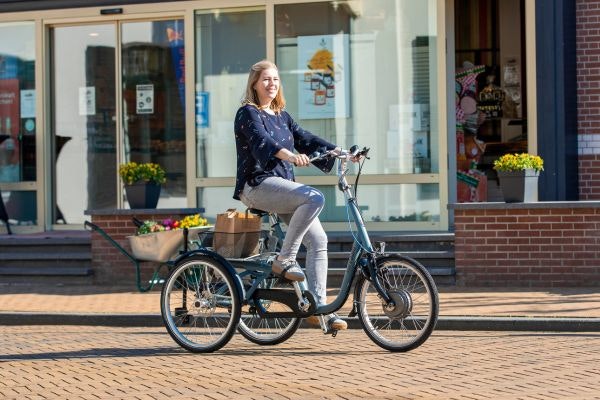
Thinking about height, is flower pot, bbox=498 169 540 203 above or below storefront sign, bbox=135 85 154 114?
below

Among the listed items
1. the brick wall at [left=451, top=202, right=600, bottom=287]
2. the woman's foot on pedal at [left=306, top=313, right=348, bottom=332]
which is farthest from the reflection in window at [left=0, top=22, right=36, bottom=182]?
the woman's foot on pedal at [left=306, top=313, right=348, bottom=332]

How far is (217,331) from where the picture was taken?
825cm

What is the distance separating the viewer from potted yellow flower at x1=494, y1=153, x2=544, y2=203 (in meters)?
12.1

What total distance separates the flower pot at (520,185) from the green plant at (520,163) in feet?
0.13

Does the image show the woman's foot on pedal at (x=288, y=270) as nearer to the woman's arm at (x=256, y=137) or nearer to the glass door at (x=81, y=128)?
the woman's arm at (x=256, y=137)

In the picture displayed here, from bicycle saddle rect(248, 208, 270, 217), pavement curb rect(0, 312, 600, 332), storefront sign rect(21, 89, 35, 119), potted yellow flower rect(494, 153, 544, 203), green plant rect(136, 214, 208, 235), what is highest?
storefront sign rect(21, 89, 35, 119)

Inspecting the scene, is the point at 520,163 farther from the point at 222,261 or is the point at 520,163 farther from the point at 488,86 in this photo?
the point at 222,261

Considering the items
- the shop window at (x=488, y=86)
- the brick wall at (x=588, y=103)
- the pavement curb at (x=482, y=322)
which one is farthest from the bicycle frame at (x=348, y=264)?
the shop window at (x=488, y=86)

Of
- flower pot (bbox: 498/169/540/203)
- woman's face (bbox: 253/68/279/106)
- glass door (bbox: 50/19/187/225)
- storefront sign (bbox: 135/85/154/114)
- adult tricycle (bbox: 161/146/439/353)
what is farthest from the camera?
storefront sign (bbox: 135/85/154/114)

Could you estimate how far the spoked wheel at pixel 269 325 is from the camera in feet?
27.1

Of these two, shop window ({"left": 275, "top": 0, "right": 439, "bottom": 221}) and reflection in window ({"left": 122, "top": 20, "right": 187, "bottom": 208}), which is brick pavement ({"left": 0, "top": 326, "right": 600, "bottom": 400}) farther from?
reflection in window ({"left": 122, "top": 20, "right": 187, "bottom": 208})

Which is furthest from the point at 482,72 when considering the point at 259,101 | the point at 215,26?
the point at 259,101

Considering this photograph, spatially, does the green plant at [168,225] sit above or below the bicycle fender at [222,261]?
above

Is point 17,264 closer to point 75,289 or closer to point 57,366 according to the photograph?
point 75,289
